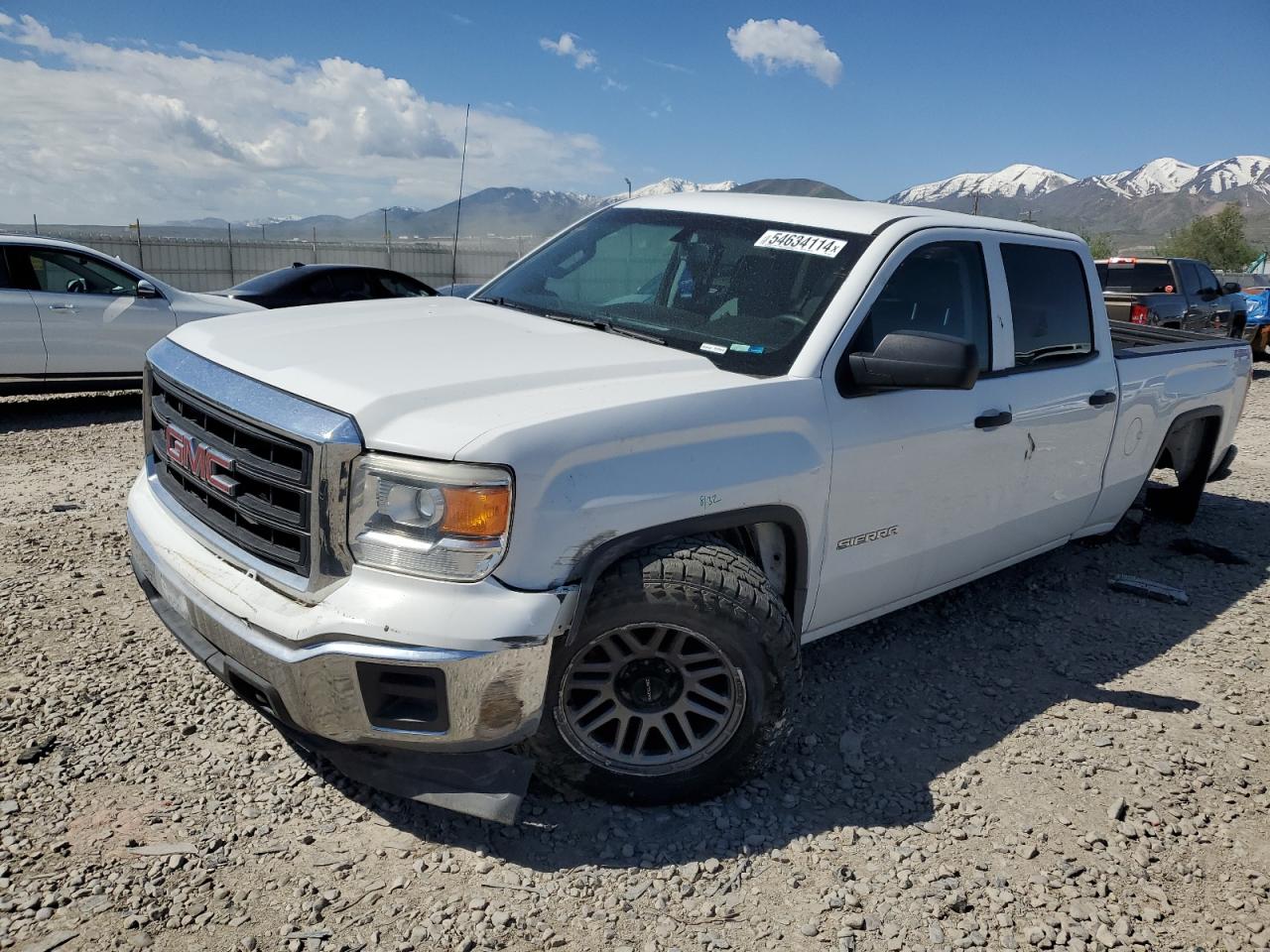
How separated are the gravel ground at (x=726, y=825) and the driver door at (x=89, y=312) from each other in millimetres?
5106

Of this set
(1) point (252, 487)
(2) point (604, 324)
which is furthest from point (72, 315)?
(1) point (252, 487)

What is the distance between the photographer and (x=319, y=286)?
35.1ft

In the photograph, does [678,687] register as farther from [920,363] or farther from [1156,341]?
[1156,341]

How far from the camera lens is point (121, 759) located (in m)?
3.17

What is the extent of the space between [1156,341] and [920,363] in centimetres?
362

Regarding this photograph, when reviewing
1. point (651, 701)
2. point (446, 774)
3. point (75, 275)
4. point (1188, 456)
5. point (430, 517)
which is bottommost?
point (75, 275)

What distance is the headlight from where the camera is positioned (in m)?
2.46

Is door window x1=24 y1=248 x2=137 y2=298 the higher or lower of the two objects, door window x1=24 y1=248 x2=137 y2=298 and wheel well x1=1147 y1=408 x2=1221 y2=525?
the lower

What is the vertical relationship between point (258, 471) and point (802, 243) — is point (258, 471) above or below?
below

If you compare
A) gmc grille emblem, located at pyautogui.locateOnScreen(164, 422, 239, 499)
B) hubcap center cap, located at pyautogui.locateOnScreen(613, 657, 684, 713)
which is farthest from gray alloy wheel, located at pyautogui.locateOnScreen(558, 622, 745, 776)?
gmc grille emblem, located at pyautogui.locateOnScreen(164, 422, 239, 499)

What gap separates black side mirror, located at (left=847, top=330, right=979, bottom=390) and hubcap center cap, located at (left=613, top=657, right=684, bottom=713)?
1146 mm

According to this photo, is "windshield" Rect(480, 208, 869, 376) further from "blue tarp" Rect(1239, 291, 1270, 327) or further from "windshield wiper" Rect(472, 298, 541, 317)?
"blue tarp" Rect(1239, 291, 1270, 327)

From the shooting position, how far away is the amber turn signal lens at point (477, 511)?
2.46 meters

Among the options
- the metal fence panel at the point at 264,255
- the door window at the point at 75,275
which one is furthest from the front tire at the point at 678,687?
the metal fence panel at the point at 264,255
